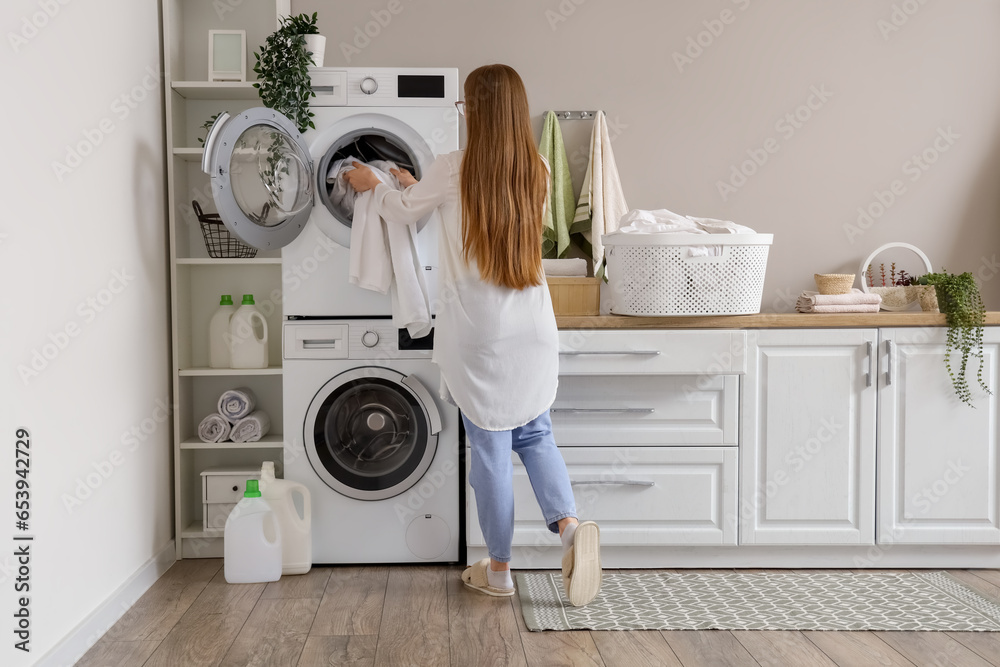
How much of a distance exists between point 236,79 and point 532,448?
1.62 m

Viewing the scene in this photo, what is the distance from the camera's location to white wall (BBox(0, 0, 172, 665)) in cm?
169

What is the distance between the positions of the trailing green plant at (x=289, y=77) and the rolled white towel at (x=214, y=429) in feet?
3.35

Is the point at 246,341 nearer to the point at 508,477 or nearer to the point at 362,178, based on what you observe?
the point at 362,178

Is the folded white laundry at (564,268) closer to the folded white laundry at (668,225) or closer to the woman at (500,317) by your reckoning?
the folded white laundry at (668,225)

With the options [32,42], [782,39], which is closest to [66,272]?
[32,42]

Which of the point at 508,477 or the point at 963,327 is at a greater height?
the point at 963,327

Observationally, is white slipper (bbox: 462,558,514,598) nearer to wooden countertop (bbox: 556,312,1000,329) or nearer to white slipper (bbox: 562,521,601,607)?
white slipper (bbox: 562,521,601,607)

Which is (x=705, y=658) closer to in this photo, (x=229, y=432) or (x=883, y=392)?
(x=883, y=392)

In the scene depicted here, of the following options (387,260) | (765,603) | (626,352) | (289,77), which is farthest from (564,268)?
(765,603)

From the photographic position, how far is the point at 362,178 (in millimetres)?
2375

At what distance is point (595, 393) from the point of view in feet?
8.06

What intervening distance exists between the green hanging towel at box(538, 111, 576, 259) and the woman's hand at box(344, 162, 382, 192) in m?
0.77

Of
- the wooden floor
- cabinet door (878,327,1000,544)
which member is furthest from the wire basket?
cabinet door (878,327,1000,544)

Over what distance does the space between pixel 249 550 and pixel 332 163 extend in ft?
4.02
